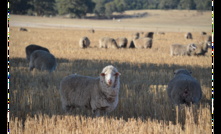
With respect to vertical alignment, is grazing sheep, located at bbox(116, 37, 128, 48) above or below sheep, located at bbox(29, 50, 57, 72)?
above

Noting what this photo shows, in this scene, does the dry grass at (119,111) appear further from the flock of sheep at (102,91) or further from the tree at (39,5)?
the tree at (39,5)

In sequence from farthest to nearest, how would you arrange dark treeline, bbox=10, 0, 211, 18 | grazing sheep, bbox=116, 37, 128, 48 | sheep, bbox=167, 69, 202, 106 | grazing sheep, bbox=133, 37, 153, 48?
grazing sheep, bbox=133, 37, 153, 48, grazing sheep, bbox=116, 37, 128, 48, dark treeline, bbox=10, 0, 211, 18, sheep, bbox=167, 69, 202, 106

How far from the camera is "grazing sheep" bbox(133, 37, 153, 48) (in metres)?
25.9

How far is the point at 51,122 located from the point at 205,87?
556 centimetres

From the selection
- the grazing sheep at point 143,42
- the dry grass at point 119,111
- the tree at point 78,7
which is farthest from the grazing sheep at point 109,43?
the tree at point 78,7

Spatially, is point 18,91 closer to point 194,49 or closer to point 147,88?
point 147,88

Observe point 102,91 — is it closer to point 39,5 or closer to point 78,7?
point 39,5

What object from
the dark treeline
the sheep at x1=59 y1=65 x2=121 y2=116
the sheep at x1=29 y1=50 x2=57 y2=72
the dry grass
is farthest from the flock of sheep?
the sheep at x1=29 y1=50 x2=57 y2=72

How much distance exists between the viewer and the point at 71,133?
5.29 metres

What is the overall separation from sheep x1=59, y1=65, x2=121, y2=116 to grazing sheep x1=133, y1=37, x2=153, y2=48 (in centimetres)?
1903

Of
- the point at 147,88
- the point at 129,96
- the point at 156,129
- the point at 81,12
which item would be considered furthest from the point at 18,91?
the point at 81,12

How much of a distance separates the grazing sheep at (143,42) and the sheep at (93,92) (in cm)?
1903

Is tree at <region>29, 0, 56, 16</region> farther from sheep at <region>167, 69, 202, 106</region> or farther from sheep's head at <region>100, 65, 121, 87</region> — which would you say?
sheep at <region>167, 69, 202, 106</region>

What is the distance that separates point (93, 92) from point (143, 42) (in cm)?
1966
